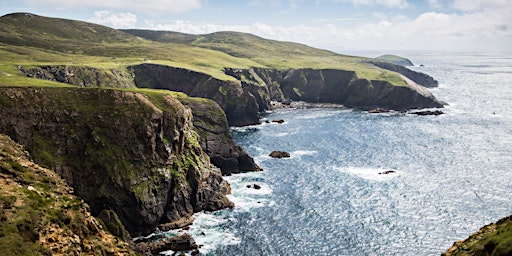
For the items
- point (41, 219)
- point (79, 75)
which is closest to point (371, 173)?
point (41, 219)

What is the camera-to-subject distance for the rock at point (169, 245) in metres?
79.0

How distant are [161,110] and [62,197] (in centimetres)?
5371

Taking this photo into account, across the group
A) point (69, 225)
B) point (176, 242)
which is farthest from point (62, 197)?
point (176, 242)

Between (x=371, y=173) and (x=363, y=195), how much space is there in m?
18.8

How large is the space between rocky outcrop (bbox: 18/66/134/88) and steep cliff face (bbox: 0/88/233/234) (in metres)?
61.9

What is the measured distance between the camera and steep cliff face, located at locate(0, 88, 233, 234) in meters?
85.2

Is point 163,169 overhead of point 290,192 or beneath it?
overhead

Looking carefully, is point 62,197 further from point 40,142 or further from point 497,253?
point 497,253

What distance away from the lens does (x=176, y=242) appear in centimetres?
8062

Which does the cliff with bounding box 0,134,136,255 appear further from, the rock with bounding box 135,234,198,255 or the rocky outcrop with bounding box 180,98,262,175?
the rocky outcrop with bounding box 180,98,262,175

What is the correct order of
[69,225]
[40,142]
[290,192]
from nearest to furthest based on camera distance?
[69,225], [40,142], [290,192]

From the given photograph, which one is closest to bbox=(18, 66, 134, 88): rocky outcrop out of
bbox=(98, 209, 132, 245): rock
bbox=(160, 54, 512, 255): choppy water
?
bbox=(160, 54, 512, 255): choppy water

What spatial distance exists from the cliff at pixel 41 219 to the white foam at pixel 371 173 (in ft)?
287

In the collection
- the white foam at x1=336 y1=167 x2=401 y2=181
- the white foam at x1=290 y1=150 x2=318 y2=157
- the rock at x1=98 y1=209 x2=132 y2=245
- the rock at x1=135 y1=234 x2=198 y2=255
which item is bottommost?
the rock at x1=135 y1=234 x2=198 y2=255
